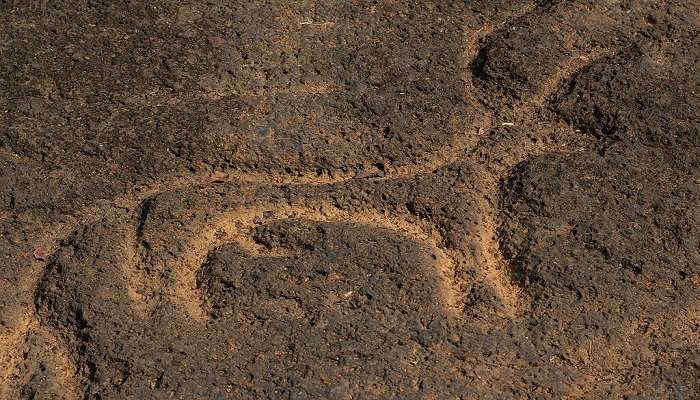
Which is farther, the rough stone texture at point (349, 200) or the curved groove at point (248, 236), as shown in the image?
the curved groove at point (248, 236)

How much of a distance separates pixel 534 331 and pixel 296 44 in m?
0.96

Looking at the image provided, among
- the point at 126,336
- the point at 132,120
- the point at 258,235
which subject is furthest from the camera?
the point at 132,120

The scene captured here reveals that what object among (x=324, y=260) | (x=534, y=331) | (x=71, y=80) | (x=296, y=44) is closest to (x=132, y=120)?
(x=71, y=80)

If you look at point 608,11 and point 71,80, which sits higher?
point 608,11

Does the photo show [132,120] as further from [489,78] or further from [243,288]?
[489,78]

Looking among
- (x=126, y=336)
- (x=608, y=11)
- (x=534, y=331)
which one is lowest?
(x=126, y=336)

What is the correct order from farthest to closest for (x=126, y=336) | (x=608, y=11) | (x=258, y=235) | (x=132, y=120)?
(x=608, y=11) → (x=132, y=120) → (x=258, y=235) → (x=126, y=336)

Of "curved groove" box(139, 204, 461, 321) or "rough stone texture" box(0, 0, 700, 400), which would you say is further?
"curved groove" box(139, 204, 461, 321)

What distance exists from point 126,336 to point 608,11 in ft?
4.56

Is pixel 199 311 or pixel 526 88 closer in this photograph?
pixel 199 311

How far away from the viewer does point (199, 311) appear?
2035mm

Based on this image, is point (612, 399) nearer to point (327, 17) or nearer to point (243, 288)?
point (243, 288)

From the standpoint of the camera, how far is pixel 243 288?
6.70ft

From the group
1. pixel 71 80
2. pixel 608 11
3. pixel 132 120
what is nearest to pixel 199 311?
pixel 132 120
